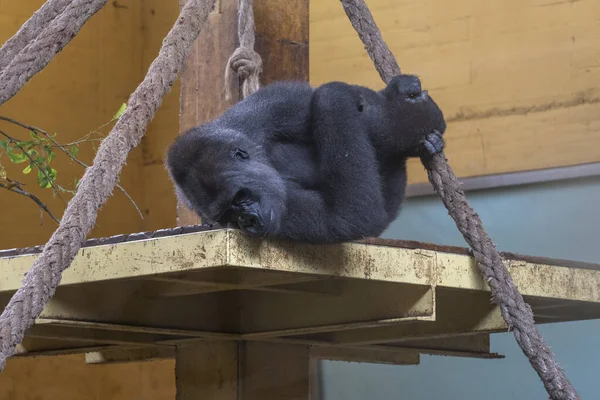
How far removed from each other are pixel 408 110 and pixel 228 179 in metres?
0.54

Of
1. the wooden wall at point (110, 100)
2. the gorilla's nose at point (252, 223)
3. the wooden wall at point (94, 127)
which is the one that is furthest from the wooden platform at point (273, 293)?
the wooden wall at point (110, 100)

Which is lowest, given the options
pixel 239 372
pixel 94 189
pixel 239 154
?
pixel 239 372

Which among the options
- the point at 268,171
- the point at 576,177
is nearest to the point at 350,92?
the point at 268,171

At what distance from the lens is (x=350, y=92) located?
94.4 inches

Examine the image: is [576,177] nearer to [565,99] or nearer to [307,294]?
[565,99]

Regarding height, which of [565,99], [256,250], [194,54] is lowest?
[256,250]

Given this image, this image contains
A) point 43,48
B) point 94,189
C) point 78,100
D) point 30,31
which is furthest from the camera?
point 78,100

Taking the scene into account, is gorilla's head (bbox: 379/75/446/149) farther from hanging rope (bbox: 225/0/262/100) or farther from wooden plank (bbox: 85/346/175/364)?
wooden plank (bbox: 85/346/175/364)

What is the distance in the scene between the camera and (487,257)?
8.36 ft

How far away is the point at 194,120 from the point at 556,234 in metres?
1.91

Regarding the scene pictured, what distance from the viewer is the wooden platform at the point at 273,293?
2.22m

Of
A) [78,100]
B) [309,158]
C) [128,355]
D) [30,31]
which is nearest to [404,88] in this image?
[309,158]

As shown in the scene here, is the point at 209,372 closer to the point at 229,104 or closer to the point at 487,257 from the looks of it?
the point at 229,104

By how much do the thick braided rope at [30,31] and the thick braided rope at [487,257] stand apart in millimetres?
794
